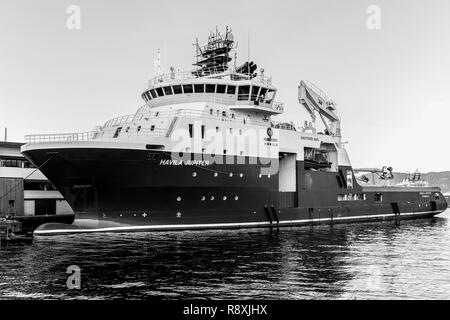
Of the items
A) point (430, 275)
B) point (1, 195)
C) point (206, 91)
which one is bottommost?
point (430, 275)

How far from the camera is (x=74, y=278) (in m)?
14.9

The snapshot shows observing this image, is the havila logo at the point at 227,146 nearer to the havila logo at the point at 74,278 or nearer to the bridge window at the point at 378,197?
the havila logo at the point at 74,278

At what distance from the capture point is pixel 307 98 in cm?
4241

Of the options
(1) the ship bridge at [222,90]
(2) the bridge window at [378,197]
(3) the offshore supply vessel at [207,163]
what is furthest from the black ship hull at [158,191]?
(2) the bridge window at [378,197]

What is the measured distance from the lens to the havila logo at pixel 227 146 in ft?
90.0

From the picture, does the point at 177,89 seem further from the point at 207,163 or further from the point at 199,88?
the point at 207,163

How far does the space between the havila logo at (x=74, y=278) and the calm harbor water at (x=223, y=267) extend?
0.64ft

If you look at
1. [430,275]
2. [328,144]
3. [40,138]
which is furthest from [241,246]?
[328,144]

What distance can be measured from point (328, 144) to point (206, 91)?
42.1ft

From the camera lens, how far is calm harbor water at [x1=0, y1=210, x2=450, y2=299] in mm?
13578

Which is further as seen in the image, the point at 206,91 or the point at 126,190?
the point at 206,91
